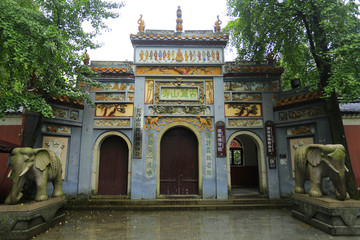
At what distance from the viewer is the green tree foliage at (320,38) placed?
230 inches

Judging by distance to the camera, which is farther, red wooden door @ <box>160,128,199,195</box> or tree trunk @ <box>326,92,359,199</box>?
red wooden door @ <box>160,128,199,195</box>

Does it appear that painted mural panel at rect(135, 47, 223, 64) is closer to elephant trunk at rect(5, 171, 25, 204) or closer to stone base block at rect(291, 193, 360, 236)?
elephant trunk at rect(5, 171, 25, 204)

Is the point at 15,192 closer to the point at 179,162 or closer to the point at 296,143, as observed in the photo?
the point at 179,162

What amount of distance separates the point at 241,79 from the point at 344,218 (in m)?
6.07

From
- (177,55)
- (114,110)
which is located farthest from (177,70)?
(114,110)

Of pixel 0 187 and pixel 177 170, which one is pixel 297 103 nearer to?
pixel 177 170

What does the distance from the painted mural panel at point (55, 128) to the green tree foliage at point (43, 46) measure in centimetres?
138

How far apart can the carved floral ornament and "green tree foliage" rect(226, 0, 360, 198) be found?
3.85 m

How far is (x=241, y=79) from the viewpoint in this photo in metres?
9.21

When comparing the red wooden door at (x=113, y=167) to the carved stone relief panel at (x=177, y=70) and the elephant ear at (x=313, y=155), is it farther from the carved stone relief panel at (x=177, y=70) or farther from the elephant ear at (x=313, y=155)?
the elephant ear at (x=313, y=155)

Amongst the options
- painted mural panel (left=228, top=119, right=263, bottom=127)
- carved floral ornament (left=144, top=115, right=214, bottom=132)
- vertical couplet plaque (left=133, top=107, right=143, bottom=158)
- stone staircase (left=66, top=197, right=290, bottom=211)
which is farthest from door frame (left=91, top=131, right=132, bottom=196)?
painted mural panel (left=228, top=119, right=263, bottom=127)

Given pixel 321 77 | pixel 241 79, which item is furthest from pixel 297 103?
pixel 241 79

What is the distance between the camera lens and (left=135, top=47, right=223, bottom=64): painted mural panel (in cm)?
909

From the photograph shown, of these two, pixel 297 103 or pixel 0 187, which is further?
pixel 297 103
